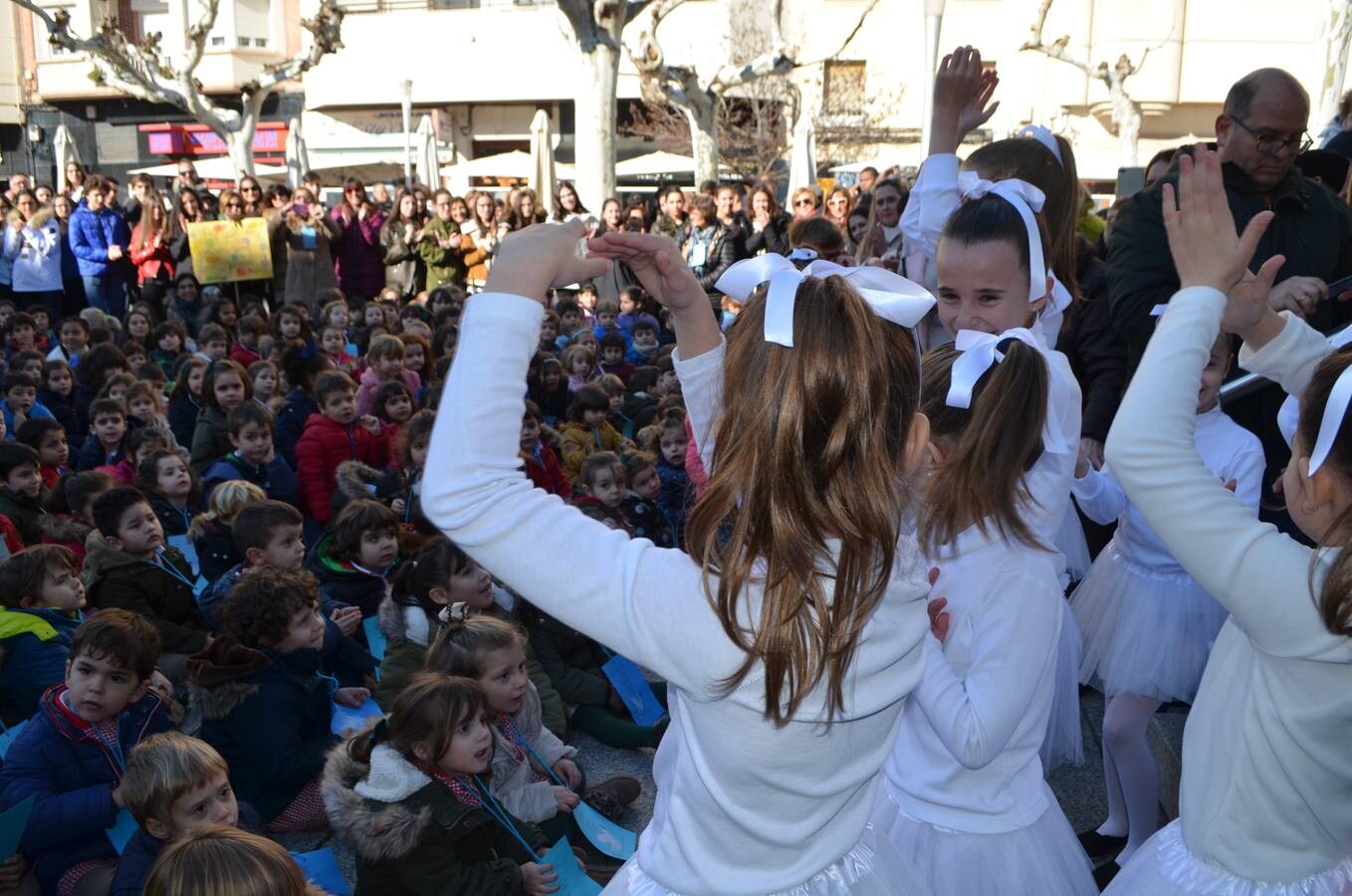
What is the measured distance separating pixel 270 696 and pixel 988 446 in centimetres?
233

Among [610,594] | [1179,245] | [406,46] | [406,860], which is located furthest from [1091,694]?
[406,46]

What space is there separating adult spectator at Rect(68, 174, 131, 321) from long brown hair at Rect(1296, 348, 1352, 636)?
11.4 metres

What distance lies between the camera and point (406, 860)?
2670 mm

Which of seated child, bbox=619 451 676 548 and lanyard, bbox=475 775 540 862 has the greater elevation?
seated child, bbox=619 451 676 548

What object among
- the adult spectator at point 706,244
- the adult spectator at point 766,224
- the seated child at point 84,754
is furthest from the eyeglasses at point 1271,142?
the adult spectator at point 766,224

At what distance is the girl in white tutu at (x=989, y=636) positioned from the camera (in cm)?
188

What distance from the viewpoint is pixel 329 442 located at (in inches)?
234

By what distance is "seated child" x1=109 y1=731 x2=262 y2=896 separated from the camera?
2.58 metres

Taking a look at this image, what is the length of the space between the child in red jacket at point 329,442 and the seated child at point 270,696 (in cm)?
225

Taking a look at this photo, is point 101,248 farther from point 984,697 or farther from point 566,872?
point 984,697

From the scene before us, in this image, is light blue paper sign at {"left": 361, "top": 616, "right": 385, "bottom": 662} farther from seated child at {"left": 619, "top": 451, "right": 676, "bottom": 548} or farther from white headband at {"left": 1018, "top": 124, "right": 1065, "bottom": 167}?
white headband at {"left": 1018, "top": 124, "right": 1065, "bottom": 167}

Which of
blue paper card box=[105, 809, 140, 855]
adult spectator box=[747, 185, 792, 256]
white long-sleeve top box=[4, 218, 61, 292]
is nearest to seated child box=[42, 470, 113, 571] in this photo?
blue paper card box=[105, 809, 140, 855]

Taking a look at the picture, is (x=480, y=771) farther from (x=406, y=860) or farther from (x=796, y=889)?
(x=796, y=889)

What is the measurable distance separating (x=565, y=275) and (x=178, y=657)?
315 cm
